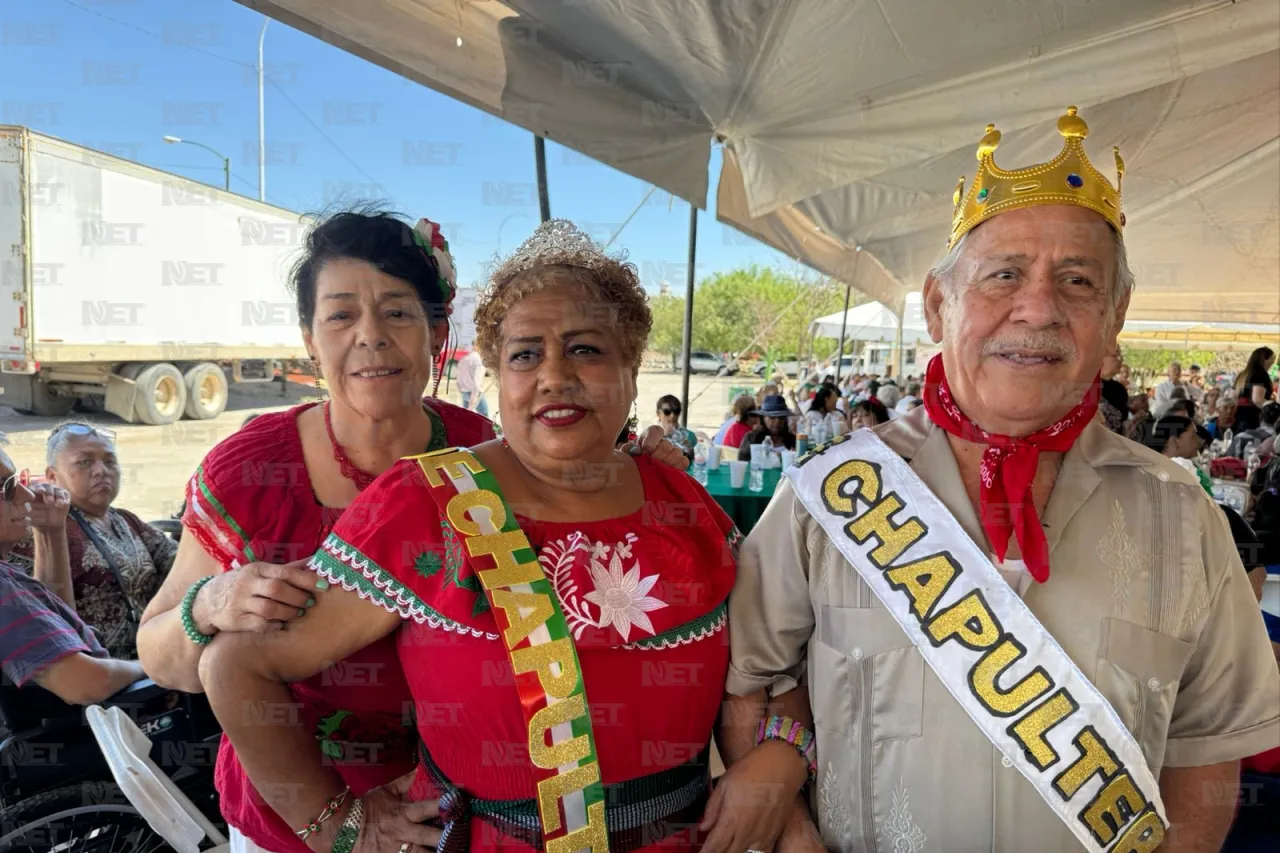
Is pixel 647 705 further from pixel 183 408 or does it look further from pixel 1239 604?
pixel 183 408

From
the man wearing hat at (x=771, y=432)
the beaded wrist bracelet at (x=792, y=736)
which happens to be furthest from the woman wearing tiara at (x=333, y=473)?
the man wearing hat at (x=771, y=432)

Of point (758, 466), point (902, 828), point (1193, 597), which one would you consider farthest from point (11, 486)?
point (758, 466)

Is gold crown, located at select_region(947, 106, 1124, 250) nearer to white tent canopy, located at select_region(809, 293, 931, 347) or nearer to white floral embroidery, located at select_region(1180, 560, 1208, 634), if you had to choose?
white floral embroidery, located at select_region(1180, 560, 1208, 634)

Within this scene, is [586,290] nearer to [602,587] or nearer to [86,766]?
[602,587]

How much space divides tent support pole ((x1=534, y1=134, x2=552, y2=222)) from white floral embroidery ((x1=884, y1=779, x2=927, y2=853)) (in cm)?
261

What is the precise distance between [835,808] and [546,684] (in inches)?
24.2

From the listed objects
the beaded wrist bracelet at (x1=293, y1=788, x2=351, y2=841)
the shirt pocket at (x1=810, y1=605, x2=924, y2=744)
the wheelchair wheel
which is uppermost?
the shirt pocket at (x1=810, y1=605, x2=924, y2=744)

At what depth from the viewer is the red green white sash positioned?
1.28 m

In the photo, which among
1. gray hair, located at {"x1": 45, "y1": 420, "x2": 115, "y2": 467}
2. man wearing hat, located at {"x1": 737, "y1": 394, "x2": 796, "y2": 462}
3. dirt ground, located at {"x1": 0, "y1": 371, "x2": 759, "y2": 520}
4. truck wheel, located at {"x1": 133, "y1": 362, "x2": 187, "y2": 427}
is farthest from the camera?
truck wheel, located at {"x1": 133, "y1": 362, "x2": 187, "y2": 427}

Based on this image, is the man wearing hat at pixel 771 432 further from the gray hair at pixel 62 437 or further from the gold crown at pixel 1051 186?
the gold crown at pixel 1051 186

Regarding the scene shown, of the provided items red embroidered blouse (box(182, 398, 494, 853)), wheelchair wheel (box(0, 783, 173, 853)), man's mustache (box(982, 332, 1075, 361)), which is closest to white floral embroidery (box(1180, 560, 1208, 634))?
man's mustache (box(982, 332, 1075, 361))

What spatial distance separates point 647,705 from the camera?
1.35 m

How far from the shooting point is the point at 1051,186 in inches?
50.1

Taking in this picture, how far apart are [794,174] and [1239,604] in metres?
3.14
